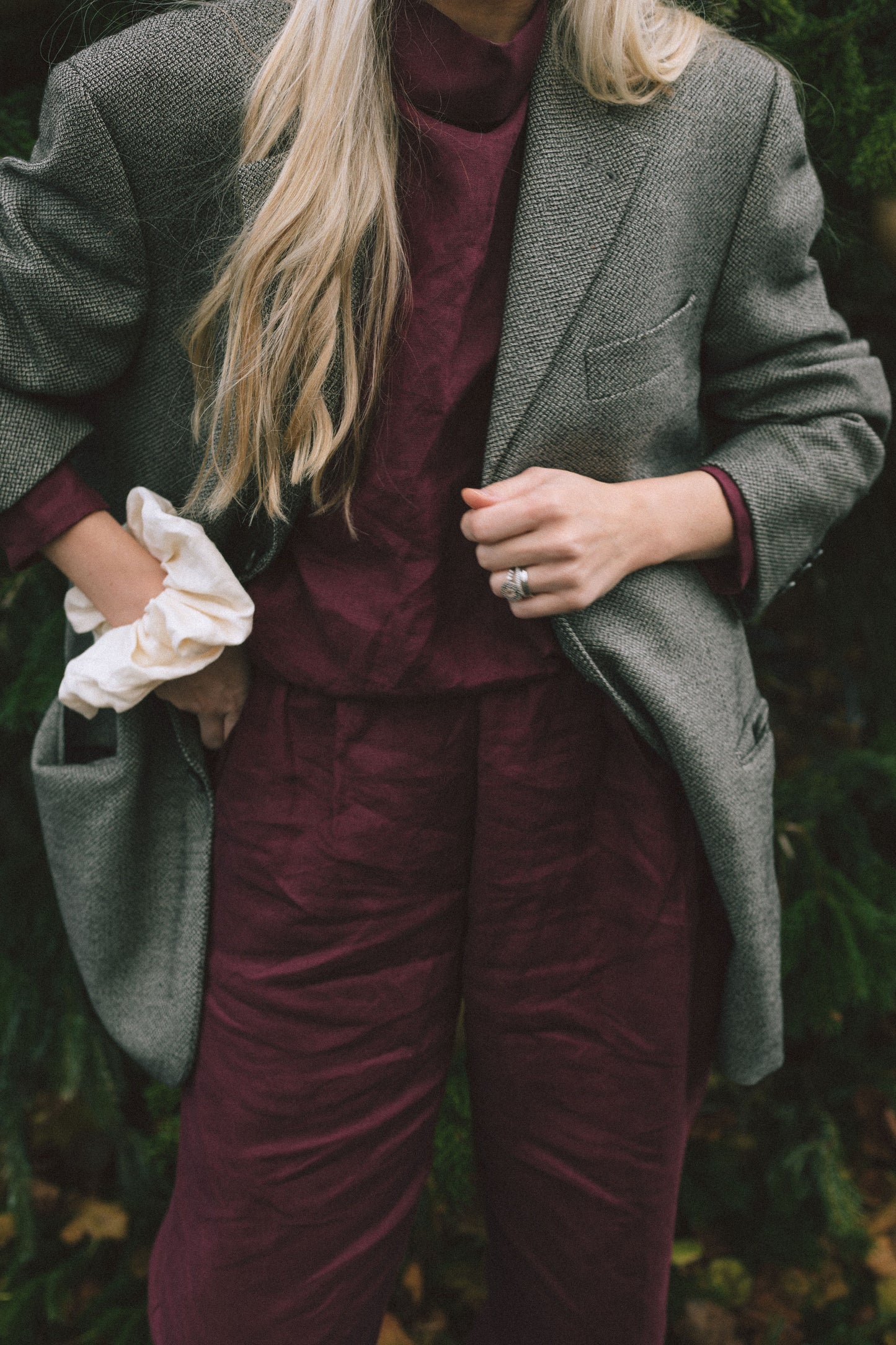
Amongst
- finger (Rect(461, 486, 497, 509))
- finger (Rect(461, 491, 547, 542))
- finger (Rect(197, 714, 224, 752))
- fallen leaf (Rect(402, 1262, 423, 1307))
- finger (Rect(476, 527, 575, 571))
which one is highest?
finger (Rect(461, 486, 497, 509))

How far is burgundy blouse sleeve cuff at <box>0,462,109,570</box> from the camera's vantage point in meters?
1.00

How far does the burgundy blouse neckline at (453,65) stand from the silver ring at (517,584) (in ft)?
1.41

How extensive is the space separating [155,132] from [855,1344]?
208 cm

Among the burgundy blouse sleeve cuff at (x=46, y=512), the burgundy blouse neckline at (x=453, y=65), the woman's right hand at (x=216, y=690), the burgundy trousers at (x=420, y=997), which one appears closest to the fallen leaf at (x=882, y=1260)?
the burgundy trousers at (x=420, y=997)

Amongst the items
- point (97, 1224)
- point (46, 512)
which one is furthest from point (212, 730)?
point (97, 1224)

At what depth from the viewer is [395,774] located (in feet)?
3.35

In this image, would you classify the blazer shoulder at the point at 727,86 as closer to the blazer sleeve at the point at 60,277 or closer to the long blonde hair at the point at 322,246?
the long blonde hair at the point at 322,246

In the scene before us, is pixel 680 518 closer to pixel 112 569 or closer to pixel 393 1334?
pixel 112 569

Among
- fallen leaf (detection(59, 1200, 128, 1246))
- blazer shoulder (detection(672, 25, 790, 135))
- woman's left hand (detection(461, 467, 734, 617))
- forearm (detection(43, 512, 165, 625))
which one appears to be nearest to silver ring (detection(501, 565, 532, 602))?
woman's left hand (detection(461, 467, 734, 617))

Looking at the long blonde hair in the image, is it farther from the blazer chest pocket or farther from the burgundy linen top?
the blazer chest pocket

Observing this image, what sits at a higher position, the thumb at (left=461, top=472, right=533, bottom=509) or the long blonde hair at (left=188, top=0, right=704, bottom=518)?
the long blonde hair at (left=188, top=0, right=704, bottom=518)

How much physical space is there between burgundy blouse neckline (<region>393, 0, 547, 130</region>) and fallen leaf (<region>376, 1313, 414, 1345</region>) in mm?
1804

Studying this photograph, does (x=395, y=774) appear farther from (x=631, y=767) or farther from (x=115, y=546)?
(x=115, y=546)

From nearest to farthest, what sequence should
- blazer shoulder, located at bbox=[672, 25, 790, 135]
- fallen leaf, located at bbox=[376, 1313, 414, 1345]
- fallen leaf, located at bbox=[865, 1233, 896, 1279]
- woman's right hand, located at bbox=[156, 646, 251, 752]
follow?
1. blazer shoulder, located at bbox=[672, 25, 790, 135]
2. woman's right hand, located at bbox=[156, 646, 251, 752]
3. fallen leaf, located at bbox=[376, 1313, 414, 1345]
4. fallen leaf, located at bbox=[865, 1233, 896, 1279]
